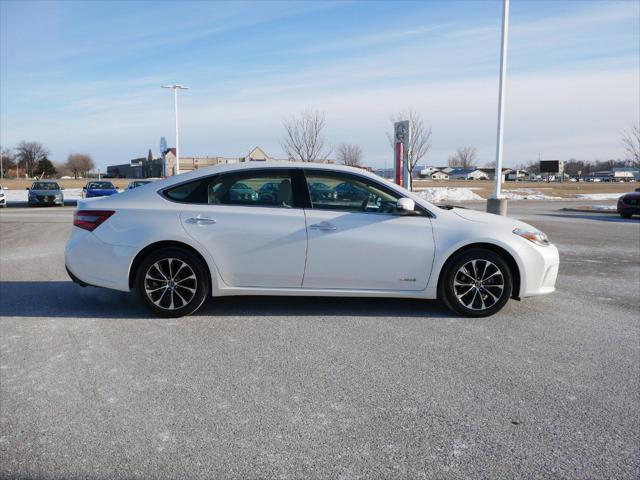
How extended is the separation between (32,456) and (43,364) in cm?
154

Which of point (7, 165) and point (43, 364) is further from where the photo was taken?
point (7, 165)

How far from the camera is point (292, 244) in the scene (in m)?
5.70

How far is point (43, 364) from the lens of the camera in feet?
14.4

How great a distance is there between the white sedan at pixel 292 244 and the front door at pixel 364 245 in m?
0.01

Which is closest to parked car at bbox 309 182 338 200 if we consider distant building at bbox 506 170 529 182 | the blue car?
the blue car

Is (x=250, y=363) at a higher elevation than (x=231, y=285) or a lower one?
lower

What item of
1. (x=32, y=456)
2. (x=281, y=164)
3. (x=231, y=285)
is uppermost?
(x=281, y=164)

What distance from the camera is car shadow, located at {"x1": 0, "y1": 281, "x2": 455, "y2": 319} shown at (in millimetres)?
5949

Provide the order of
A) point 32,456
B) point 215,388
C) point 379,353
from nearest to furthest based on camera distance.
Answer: point 32,456, point 215,388, point 379,353

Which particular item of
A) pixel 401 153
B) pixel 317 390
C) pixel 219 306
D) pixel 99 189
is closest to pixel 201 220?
pixel 219 306

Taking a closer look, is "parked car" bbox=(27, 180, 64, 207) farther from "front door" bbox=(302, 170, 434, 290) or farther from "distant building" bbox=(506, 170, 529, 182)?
"distant building" bbox=(506, 170, 529, 182)

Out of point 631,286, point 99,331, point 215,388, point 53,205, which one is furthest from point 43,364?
point 53,205

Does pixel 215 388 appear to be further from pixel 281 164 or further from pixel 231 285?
pixel 281 164

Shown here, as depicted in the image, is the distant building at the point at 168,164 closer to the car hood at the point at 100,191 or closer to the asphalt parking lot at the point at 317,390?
the car hood at the point at 100,191
